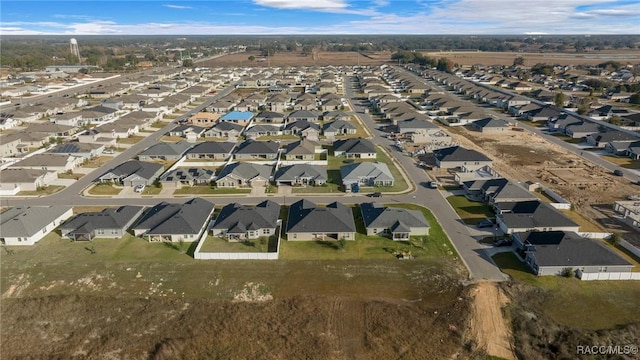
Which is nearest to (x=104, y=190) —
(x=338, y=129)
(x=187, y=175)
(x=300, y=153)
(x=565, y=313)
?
(x=187, y=175)

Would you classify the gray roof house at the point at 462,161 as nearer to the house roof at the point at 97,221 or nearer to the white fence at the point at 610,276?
the white fence at the point at 610,276

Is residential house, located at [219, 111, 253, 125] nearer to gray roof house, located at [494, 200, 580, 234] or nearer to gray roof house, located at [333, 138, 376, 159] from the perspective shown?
gray roof house, located at [333, 138, 376, 159]

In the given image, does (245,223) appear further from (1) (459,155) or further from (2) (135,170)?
(1) (459,155)

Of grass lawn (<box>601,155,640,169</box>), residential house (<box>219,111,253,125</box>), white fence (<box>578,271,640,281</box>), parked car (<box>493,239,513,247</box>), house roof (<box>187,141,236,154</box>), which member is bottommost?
white fence (<box>578,271,640,281</box>)

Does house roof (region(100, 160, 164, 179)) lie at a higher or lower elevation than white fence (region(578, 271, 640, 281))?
higher

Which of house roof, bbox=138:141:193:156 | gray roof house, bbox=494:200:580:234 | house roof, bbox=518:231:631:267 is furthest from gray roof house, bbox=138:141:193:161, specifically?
house roof, bbox=518:231:631:267

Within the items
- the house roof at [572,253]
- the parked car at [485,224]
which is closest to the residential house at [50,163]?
the parked car at [485,224]

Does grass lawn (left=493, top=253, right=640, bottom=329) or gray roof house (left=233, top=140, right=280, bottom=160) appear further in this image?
gray roof house (left=233, top=140, right=280, bottom=160)
